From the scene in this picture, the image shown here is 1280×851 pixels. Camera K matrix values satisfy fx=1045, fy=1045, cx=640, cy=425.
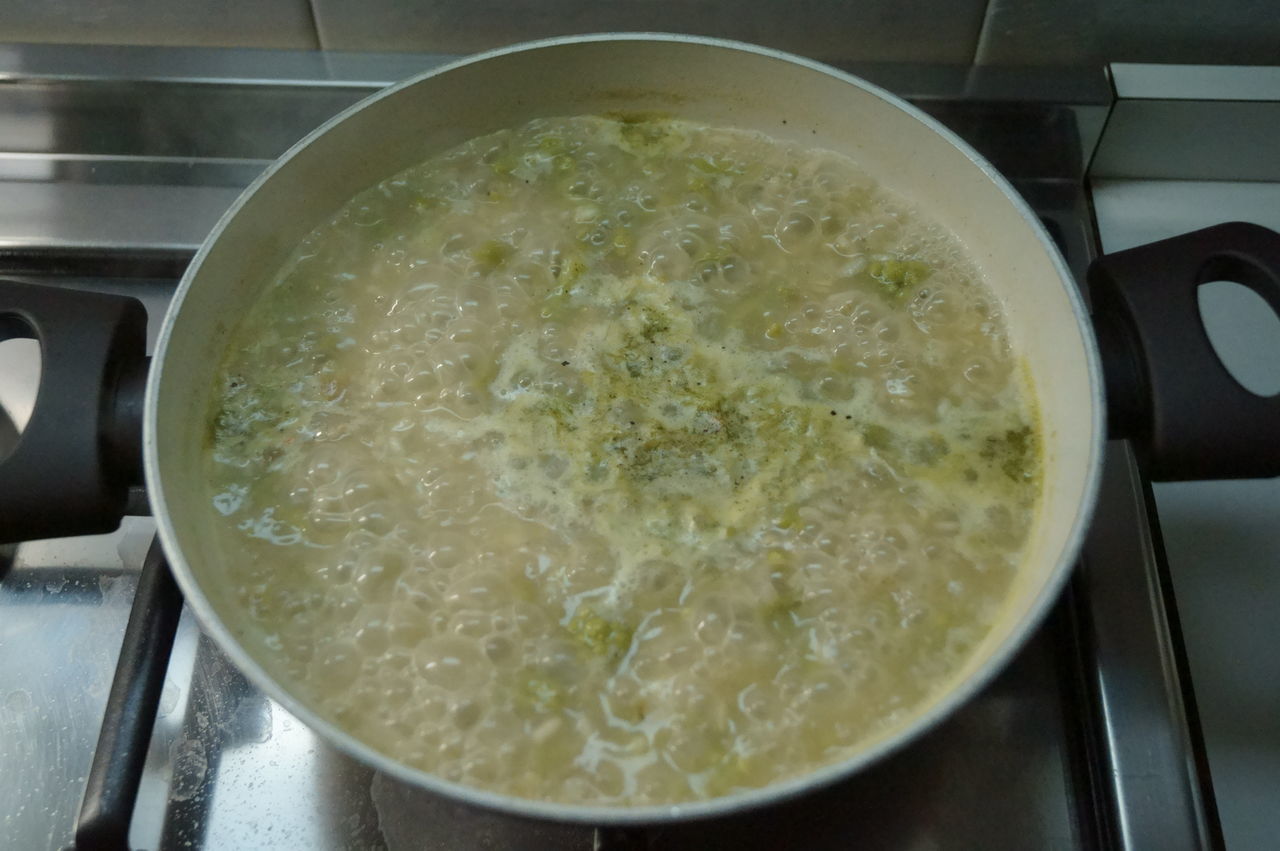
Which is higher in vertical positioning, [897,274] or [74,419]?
[897,274]

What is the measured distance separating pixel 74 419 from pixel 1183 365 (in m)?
0.69

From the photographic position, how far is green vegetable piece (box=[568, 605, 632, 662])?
642mm

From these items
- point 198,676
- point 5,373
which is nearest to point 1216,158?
point 198,676

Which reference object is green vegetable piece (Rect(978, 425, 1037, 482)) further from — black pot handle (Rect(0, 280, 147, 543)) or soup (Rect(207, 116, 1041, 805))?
black pot handle (Rect(0, 280, 147, 543))

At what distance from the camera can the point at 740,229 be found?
825 mm

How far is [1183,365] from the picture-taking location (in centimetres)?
65

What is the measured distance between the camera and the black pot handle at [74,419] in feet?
2.10

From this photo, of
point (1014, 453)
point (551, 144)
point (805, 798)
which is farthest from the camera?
point (551, 144)

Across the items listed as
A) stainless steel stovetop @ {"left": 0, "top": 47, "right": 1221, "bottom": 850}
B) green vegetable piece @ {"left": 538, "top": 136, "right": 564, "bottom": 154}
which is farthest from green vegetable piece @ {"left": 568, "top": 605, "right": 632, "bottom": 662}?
green vegetable piece @ {"left": 538, "top": 136, "right": 564, "bottom": 154}

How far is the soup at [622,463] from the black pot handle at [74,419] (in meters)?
0.08

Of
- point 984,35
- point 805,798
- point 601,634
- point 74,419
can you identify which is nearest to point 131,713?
point 74,419

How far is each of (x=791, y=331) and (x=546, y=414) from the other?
192 millimetres

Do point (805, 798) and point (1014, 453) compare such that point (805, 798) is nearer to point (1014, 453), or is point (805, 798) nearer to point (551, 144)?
point (1014, 453)

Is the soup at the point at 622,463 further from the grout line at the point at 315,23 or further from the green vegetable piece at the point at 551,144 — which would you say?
the grout line at the point at 315,23
